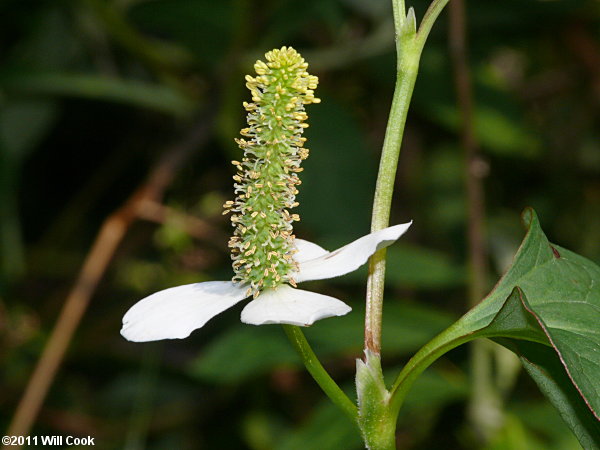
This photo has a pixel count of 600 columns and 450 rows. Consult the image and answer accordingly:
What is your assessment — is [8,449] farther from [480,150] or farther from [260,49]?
[480,150]

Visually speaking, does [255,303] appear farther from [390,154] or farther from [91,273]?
[91,273]

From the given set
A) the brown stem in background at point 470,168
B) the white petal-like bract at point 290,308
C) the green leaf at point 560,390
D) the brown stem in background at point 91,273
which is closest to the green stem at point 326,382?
the white petal-like bract at point 290,308

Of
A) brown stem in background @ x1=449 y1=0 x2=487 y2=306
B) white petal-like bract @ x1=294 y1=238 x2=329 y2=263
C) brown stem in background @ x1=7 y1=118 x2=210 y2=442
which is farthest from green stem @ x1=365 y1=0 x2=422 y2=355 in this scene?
brown stem in background @ x1=7 y1=118 x2=210 y2=442

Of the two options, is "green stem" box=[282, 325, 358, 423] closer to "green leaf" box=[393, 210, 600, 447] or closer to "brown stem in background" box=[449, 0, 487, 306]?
"green leaf" box=[393, 210, 600, 447]

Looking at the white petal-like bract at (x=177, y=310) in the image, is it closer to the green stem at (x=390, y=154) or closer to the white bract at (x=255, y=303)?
the white bract at (x=255, y=303)

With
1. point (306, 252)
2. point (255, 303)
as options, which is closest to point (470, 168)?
point (306, 252)

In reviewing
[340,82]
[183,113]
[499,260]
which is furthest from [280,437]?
[340,82]
